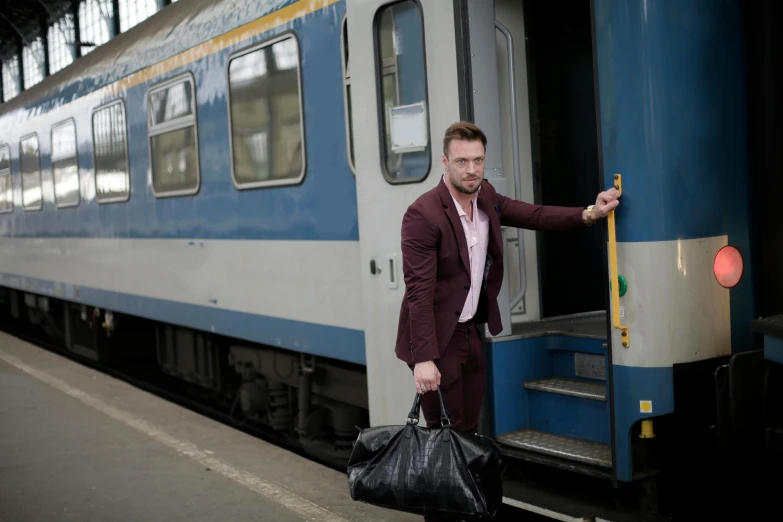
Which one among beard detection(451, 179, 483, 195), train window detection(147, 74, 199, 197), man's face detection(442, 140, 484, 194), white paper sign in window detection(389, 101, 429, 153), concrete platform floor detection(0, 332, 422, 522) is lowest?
concrete platform floor detection(0, 332, 422, 522)

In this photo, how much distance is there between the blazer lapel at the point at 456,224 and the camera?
12.4 feet

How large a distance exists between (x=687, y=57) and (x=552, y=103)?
4.52 ft

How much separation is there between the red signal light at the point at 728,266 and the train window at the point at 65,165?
27.5 feet

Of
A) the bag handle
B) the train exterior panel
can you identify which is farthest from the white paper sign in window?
the bag handle

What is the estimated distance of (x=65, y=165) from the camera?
449 inches

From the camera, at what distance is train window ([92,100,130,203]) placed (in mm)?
9219

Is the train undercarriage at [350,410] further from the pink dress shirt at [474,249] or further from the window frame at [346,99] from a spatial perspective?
the window frame at [346,99]

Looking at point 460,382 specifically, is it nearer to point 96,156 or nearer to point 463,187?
point 463,187

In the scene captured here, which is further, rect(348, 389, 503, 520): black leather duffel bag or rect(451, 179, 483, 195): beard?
Result: rect(451, 179, 483, 195): beard

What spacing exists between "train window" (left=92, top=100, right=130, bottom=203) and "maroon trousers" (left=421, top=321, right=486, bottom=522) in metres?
6.00

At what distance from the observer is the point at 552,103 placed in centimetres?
527

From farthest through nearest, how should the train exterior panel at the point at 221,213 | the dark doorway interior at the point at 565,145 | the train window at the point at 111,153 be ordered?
the train window at the point at 111,153, the train exterior panel at the point at 221,213, the dark doorway interior at the point at 565,145

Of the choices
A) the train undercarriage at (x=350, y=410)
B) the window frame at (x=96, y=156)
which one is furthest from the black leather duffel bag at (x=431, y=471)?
the window frame at (x=96, y=156)

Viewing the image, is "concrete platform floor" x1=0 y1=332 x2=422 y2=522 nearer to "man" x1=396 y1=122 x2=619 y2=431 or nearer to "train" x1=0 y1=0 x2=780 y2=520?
"train" x1=0 y1=0 x2=780 y2=520
